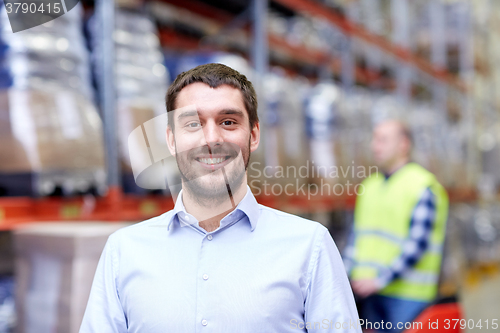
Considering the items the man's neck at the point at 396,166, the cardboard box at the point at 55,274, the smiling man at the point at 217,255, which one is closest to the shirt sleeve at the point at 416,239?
the man's neck at the point at 396,166

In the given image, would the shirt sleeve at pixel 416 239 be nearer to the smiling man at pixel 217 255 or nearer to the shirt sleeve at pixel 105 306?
the smiling man at pixel 217 255

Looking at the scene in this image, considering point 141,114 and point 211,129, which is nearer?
point 211,129

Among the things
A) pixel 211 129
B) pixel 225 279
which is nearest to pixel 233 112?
pixel 211 129

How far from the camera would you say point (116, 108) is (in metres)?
2.03

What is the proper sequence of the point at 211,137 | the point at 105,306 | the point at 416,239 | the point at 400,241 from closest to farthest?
the point at 211,137 < the point at 105,306 < the point at 416,239 < the point at 400,241

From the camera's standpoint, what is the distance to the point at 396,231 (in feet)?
7.89

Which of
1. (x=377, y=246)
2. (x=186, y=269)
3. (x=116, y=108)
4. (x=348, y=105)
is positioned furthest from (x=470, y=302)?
(x=186, y=269)

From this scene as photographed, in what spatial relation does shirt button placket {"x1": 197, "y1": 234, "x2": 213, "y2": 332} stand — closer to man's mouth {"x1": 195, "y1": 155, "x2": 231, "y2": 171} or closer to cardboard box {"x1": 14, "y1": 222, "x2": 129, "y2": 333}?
man's mouth {"x1": 195, "y1": 155, "x2": 231, "y2": 171}

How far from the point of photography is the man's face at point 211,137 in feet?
2.39

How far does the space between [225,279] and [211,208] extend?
122 mm

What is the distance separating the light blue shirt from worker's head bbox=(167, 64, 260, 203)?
3.3 inches

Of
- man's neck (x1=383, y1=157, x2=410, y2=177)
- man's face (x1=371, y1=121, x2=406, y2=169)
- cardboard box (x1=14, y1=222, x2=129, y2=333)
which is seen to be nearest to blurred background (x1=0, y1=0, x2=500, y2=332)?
cardboard box (x1=14, y1=222, x2=129, y2=333)

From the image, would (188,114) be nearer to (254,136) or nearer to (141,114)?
(254,136)

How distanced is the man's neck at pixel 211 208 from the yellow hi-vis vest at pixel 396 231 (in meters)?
1.58
